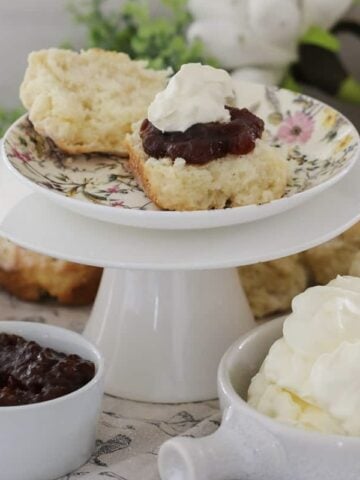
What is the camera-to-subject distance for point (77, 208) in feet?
4.28

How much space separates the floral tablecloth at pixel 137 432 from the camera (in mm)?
1271

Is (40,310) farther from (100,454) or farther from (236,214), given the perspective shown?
(236,214)

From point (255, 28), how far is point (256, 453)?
3.79 ft

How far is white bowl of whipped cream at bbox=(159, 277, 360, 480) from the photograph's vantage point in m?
1.13

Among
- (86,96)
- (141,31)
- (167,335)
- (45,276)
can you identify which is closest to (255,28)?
(141,31)

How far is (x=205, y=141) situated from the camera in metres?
1.34

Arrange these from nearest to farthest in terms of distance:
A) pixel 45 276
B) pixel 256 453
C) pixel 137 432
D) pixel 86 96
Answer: pixel 256 453 → pixel 137 432 → pixel 86 96 → pixel 45 276

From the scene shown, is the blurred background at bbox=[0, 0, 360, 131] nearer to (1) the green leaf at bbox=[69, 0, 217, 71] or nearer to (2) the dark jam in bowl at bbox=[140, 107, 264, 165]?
(1) the green leaf at bbox=[69, 0, 217, 71]

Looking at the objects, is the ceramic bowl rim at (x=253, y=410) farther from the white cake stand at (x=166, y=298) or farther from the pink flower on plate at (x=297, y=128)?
the pink flower on plate at (x=297, y=128)

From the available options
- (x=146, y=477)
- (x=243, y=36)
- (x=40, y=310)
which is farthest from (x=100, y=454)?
(x=243, y=36)

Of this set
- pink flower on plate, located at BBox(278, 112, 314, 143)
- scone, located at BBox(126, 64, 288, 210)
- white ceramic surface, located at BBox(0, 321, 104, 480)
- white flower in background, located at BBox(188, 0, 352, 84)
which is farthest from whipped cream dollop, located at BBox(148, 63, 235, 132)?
white flower in background, located at BBox(188, 0, 352, 84)

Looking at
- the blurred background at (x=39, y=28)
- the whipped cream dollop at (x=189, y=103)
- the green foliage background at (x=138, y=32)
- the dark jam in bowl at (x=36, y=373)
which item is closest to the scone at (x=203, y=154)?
the whipped cream dollop at (x=189, y=103)

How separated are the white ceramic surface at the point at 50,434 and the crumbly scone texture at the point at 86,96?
0.37 meters

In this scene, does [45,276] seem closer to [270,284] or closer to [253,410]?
[270,284]
